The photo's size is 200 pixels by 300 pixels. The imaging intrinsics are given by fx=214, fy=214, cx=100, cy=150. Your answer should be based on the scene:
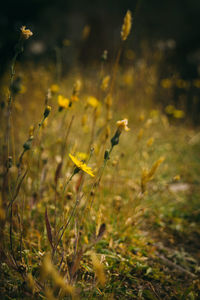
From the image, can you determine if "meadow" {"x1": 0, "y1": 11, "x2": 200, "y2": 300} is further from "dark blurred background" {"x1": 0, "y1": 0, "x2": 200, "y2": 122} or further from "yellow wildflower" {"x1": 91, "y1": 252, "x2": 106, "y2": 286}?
"dark blurred background" {"x1": 0, "y1": 0, "x2": 200, "y2": 122}

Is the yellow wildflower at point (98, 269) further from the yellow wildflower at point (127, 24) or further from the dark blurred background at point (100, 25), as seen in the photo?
the dark blurred background at point (100, 25)

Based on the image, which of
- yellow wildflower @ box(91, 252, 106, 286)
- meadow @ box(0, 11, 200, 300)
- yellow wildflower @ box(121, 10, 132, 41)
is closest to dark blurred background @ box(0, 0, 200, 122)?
meadow @ box(0, 11, 200, 300)

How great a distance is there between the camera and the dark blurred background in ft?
12.7

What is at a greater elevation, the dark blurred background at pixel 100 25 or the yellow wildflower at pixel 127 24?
the dark blurred background at pixel 100 25

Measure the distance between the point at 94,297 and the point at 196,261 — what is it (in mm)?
526

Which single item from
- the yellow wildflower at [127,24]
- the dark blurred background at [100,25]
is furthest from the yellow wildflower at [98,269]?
the dark blurred background at [100,25]

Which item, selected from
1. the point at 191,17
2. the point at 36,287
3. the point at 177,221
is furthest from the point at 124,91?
the point at 191,17

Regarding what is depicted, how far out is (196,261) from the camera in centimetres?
94

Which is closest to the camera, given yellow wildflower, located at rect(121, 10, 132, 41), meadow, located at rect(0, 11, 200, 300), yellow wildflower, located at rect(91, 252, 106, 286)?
yellow wildflower, located at rect(91, 252, 106, 286)

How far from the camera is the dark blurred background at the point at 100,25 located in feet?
12.7

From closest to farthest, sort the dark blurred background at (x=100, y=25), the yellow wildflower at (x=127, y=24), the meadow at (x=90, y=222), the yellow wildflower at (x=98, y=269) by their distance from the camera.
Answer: the yellow wildflower at (x=98, y=269) < the meadow at (x=90, y=222) < the yellow wildflower at (x=127, y=24) < the dark blurred background at (x=100, y=25)

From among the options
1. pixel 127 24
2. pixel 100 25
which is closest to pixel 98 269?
pixel 127 24

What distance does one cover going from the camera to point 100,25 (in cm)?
434

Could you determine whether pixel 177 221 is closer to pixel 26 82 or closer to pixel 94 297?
pixel 94 297
